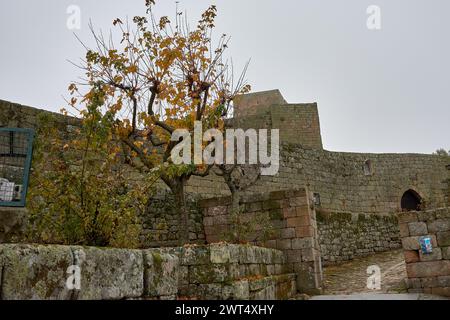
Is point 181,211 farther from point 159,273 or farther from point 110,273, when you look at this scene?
point 110,273

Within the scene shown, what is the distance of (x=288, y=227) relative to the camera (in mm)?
8648

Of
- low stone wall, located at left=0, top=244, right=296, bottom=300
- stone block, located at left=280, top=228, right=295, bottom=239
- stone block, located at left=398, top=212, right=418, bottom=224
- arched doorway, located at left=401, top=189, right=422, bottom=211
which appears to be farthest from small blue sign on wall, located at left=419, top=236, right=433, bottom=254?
arched doorway, located at left=401, top=189, right=422, bottom=211

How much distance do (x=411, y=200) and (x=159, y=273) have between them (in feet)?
Answer: 68.6

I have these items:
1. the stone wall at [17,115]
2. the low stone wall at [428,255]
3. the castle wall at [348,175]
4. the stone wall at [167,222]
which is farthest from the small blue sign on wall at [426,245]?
the stone wall at [17,115]

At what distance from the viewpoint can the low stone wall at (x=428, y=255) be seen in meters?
7.81

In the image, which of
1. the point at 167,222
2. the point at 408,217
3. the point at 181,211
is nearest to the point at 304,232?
the point at 408,217

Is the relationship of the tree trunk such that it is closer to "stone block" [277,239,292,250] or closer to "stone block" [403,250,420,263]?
"stone block" [277,239,292,250]

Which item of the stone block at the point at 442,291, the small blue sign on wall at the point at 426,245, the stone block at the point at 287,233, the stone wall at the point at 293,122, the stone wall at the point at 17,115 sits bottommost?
the stone block at the point at 442,291

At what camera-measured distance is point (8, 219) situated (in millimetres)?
4062

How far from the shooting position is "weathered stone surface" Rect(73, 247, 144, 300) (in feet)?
8.36

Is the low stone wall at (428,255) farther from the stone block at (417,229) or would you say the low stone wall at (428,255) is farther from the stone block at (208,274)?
the stone block at (208,274)
